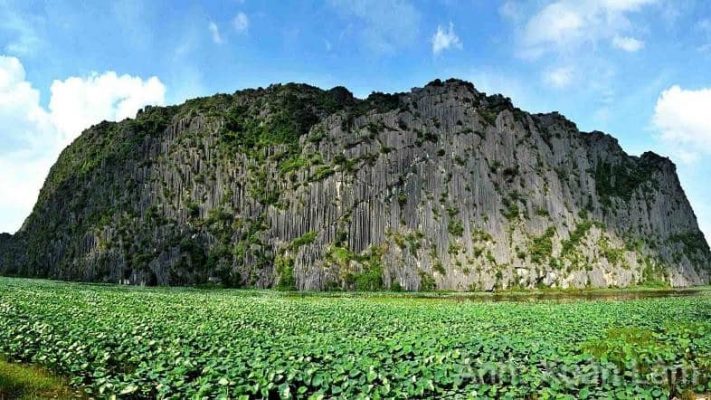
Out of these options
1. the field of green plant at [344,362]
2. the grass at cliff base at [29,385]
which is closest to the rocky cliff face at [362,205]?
the field of green plant at [344,362]

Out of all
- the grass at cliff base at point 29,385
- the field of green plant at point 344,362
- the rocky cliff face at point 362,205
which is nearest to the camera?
the field of green plant at point 344,362

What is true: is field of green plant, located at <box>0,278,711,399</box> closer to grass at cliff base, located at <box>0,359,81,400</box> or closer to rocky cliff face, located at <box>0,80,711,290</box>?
grass at cliff base, located at <box>0,359,81,400</box>

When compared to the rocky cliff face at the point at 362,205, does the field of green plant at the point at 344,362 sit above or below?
below

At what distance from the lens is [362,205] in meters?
150

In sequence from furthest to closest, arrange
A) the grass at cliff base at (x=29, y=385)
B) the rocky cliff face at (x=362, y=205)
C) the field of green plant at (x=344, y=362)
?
the rocky cliff face at (x=362, y=205) → the grass at cliff base at (x=29, y=385) → the field of green plant at (x=344, y=362)

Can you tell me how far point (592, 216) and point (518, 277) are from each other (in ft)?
161

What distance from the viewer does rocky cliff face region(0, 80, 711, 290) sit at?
14638cm

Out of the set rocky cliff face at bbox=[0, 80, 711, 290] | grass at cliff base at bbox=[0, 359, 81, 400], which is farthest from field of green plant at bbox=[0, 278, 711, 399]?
rocky cliff face at bbox=[0, 80, 711, 290]

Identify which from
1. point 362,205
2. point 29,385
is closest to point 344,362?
point 29,385

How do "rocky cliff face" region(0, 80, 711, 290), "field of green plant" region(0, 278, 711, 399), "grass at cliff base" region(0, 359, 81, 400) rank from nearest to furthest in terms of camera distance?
"field of green plant" region(0, 278, 711, 399) < "grass at cliff base" region(0, 359, 81, 400) < "rocky cliff face" region(0, 80, 711, 290)

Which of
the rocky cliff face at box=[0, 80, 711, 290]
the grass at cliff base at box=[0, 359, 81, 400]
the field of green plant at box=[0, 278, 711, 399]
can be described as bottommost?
the grass at cliff base at box=[0, 359, 81, 400]

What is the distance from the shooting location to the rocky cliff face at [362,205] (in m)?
146

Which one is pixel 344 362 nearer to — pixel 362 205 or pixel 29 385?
pixel 29 385

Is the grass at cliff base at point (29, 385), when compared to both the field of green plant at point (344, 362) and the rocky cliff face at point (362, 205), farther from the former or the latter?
the rocky cliff face at point (362, 205)
